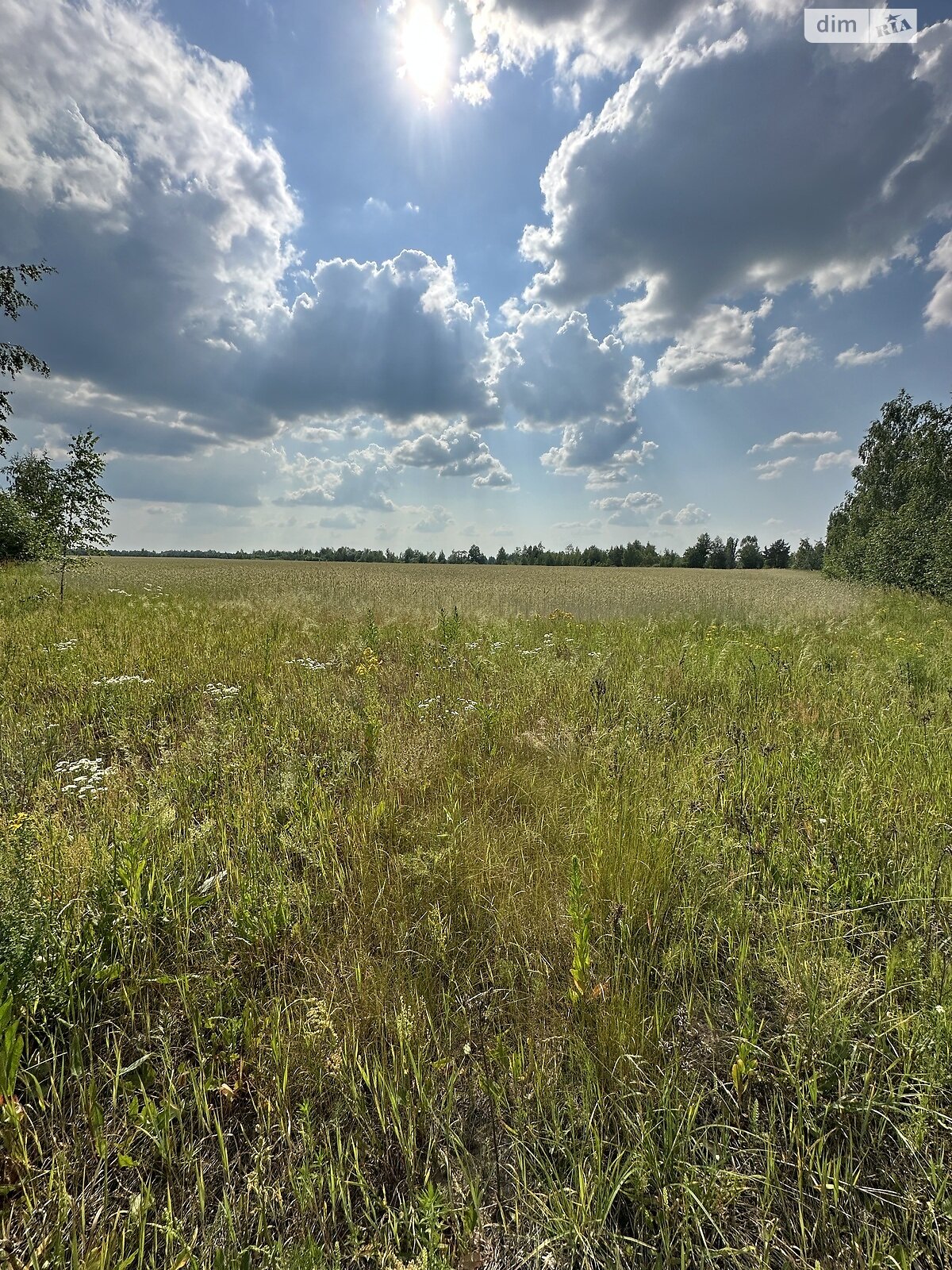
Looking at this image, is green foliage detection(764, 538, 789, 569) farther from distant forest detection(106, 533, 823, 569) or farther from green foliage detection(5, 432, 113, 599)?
green foliage detection(5, 432, 113, 599)

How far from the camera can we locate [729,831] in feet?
7.72

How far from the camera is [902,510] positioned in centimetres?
2352

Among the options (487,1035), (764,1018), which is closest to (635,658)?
(764,1018)

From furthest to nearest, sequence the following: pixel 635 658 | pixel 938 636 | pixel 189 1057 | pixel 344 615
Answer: pixel 344 615 < pixel 938 636 < pixel 635 658 < pixel 189 1057

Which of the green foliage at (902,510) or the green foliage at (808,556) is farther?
the green foliage at (808,556)

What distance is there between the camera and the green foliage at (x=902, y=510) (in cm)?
1816

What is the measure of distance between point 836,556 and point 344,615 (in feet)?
133

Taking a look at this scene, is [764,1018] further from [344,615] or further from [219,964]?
[344,615]

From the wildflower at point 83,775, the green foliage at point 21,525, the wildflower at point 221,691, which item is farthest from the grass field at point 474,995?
the green foliage at point 21,525

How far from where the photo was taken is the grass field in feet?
3.62

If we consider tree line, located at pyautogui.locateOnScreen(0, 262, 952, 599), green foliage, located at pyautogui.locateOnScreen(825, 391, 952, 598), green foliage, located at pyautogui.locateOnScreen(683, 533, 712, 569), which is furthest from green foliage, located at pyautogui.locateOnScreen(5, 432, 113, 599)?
green foliage, located at pyautogui.locateOnScreen(683, 533, 712, 569)

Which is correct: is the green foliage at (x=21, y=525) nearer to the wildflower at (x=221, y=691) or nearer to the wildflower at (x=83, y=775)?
the wildflower at (x=221, y=691)

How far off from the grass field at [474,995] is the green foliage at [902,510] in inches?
773

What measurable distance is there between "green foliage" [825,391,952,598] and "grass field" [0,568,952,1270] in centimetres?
1964
